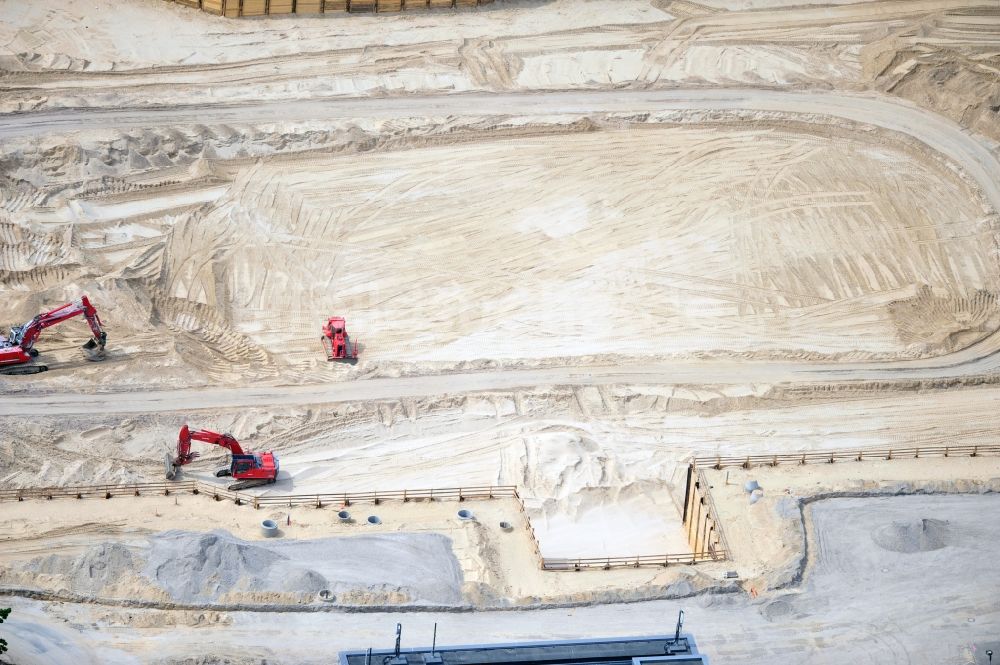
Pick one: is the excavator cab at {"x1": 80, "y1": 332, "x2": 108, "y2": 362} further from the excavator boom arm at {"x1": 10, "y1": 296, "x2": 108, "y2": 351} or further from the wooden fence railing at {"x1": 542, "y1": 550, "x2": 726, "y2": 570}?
the wooden fence railing at {"x1": 542, "y1": 550, "x2": 726, "y2": 570}

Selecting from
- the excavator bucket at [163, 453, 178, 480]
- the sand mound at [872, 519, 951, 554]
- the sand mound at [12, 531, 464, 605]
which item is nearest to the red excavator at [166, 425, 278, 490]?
the excavator bucket at [163, 453, 178, 480]

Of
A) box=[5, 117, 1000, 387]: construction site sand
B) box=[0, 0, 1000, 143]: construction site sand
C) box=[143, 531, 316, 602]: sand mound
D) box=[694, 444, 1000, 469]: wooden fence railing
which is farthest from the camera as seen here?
box=[0, 0, 1000, 143]: construction site sand

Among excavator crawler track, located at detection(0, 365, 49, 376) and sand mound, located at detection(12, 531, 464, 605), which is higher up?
excavator crawler track, located at detection(0, 365, 49, 376)

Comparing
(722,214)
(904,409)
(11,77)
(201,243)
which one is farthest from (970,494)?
(11,77)

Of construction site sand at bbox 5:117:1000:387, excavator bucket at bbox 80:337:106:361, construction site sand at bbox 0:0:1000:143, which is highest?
construction site sand at bbox 0:0:1000:143

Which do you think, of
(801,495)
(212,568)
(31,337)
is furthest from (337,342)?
(801,495)

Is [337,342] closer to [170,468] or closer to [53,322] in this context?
[170,468]

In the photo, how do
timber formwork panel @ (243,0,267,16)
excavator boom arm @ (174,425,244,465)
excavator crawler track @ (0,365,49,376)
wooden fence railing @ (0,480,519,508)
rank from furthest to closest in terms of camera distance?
1. timber formwork panel @ (243,0,267,16)
2. excavator crawler track @ (0,365,49,376)
3. excavator boom arm @ (174,425,244,465)
4. wooden fence railing @ (0,480,519,508)
